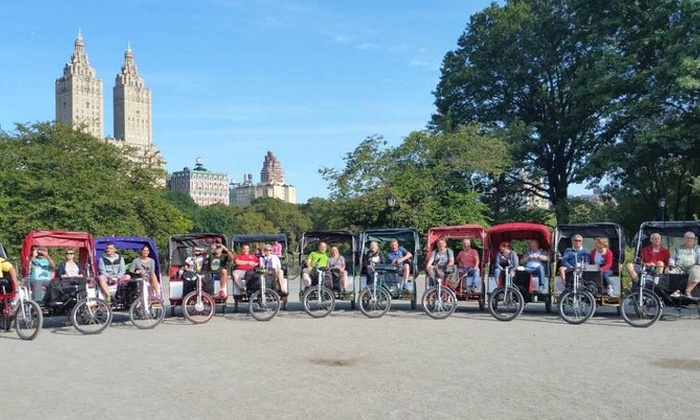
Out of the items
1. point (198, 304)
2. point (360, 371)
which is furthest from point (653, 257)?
point (198, 304)

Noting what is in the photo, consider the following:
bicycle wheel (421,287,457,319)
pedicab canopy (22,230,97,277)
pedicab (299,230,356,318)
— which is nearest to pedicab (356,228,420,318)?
pedicab (299,230,356,318)

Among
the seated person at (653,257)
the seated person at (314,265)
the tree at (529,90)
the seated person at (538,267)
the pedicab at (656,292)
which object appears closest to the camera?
the pedicab at (656,292)

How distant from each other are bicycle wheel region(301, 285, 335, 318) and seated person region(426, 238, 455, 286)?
2.19 metres

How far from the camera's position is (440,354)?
9781 millimetres

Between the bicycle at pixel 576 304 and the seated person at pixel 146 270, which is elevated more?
the seated person at pixel 146 270

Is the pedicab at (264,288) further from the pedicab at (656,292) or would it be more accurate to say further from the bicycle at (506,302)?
the pedicab at (656,292)

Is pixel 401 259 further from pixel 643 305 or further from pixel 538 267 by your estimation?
pixel 643 305

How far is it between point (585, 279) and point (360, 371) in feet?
22.9

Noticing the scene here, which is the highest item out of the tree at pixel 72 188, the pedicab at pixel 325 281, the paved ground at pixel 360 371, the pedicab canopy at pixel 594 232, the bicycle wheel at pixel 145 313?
the tree at pixel 72 188

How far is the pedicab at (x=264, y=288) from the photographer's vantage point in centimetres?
1440

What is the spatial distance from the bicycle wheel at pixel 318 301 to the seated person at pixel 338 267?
84 cm

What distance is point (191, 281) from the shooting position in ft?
48.0

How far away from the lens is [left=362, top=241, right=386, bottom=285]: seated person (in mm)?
15547

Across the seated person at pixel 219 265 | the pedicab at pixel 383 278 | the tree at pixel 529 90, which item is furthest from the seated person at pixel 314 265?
the tree at pixel 529 90
